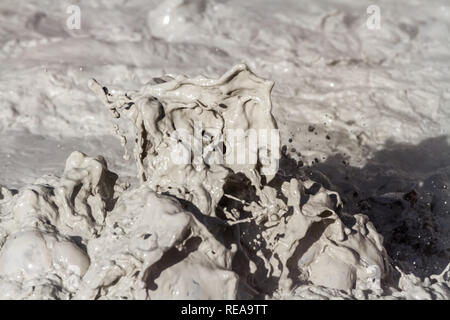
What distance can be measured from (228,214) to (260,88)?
598mm

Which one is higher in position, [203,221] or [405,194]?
A: [203,221]

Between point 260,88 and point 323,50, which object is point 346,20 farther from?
point 260,88

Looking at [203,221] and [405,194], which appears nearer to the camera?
[203,221]

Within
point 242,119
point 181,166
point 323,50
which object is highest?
point 323,50

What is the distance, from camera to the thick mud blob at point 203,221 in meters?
2.86

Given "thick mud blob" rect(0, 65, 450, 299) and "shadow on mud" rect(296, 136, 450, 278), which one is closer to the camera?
"thick mud blob" rect(0, 65, 450, 299)

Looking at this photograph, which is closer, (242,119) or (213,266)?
(213,266)

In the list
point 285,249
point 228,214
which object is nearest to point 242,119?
point 228,214

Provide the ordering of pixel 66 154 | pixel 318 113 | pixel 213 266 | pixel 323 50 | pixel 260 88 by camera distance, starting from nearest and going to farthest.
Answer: pixel 213 266 < pixel 260 88 < pixel 66 154 < pixel 318 113 < pixel 323 50

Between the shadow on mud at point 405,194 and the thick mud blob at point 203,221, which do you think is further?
the shadow on mud at point 405,194

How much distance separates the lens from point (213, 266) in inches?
112

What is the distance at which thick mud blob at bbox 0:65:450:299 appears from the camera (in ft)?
9.39

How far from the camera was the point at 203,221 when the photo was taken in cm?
292

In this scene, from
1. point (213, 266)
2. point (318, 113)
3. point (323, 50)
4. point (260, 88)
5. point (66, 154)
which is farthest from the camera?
point (323, 50)
